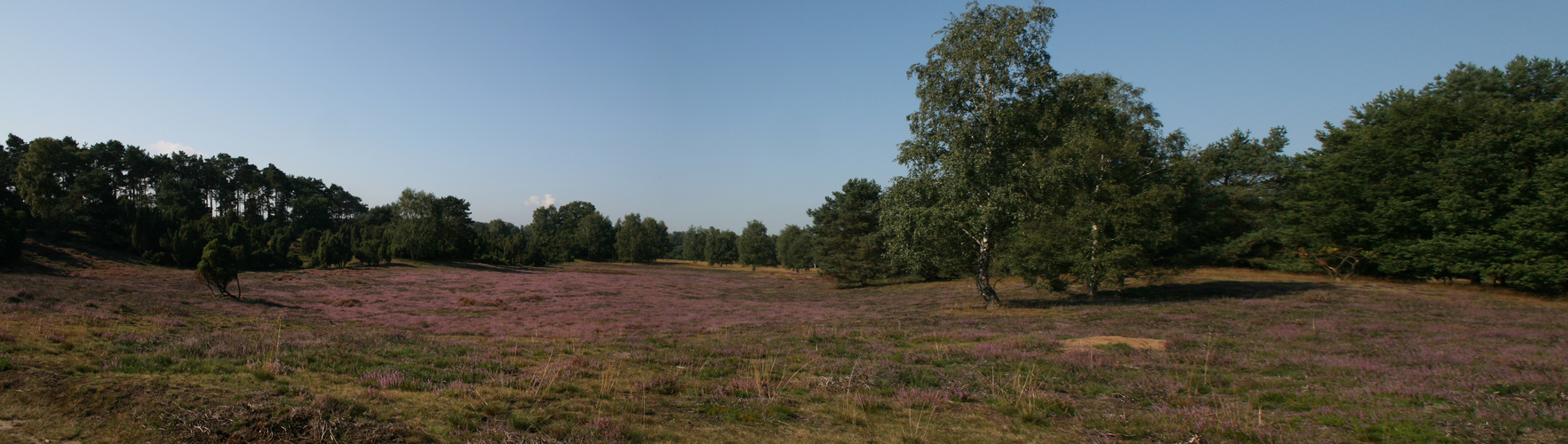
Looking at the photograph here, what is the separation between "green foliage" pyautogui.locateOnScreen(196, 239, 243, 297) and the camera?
2144 centimetres

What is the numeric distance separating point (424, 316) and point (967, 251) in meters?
22.8

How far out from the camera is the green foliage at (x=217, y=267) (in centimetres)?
2144

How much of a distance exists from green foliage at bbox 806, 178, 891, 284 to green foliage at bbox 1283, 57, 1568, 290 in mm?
28739

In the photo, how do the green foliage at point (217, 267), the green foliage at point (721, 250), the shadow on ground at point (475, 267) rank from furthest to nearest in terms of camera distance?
the green foliage at point (721, 250) → the shadow on ground at point (475, 267) → the green foliage at point (217, 267)

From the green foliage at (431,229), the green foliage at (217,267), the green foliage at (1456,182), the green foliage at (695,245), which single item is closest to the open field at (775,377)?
the green foliage at (217,267)

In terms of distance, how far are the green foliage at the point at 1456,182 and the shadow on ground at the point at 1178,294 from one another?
17.0 ft

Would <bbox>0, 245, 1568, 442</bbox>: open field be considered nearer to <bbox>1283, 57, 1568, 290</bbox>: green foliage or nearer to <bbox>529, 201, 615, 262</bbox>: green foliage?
<bbox>1283, 57, 1568, 290</bbox>: green foliage

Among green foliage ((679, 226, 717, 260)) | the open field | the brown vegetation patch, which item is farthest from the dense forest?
green foliage ((679, 226, 717, 260))

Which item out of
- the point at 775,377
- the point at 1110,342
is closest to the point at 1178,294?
the point at 1110,342

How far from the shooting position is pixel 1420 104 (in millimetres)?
28375

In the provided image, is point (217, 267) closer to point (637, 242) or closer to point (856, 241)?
point (856, 241)

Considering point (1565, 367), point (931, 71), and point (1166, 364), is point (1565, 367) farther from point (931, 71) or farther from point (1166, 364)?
point (931, 71)

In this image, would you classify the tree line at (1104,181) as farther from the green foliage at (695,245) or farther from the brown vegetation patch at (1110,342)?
the green foliage at (695,245)

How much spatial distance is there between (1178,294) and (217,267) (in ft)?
140
